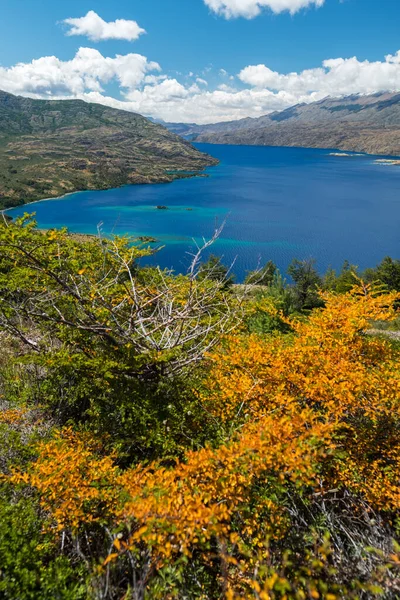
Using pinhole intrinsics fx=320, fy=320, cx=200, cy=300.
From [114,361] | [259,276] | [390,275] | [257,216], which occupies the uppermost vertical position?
[114,361]

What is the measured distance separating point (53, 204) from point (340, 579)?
129 m

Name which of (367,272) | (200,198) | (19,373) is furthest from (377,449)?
(200,198)

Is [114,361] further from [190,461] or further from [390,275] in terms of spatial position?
[390,275]

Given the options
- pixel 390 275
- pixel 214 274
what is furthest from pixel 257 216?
pixel 214 274

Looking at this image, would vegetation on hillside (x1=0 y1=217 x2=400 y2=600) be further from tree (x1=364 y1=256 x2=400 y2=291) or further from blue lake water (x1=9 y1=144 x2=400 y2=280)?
tree (x1=364 y1=256 x2=400 y2=291)

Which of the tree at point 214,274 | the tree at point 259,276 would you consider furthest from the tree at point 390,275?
the tree at point 214,274

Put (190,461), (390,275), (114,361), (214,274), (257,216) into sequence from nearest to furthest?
(190,461) → (114,361) → (214,274) → (390,275) → (257,216)

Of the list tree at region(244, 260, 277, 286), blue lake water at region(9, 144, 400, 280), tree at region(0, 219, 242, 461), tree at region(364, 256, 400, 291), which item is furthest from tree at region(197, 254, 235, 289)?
tree at region(364, 256, 400, 291)

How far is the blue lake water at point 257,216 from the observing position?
70.3m

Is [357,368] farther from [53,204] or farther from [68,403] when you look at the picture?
[53,204]

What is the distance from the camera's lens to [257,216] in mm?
97438

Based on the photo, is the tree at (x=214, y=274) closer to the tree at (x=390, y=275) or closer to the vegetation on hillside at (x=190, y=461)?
the vegetation on hillside at (x=190, y=461)

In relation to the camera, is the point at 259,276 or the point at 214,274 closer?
the point at 214,274

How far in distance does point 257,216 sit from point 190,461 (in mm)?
98051
